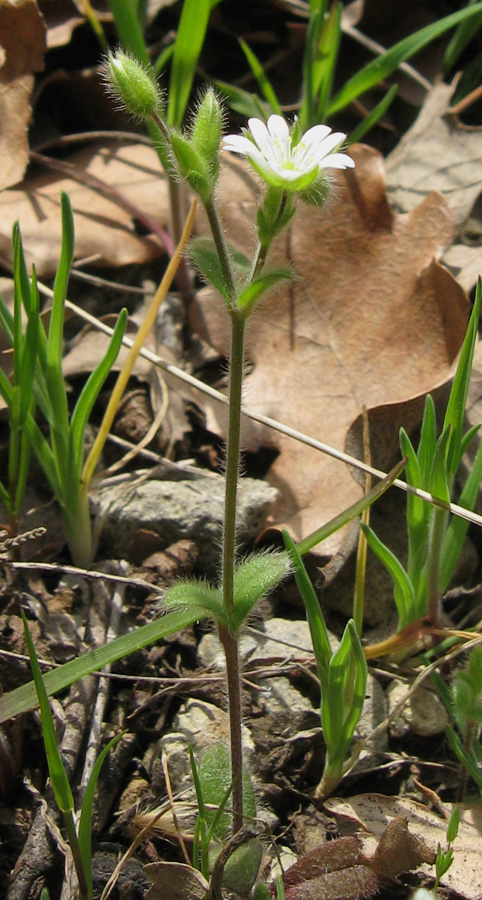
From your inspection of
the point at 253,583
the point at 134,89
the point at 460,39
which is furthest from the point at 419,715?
the point at 460,39

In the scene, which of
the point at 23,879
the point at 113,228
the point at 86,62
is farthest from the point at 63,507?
the point at 86,62

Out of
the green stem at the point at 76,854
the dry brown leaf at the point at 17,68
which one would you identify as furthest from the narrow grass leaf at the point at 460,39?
the green stem at the point at 76,854

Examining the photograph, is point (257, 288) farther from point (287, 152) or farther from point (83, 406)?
point (83, 406)

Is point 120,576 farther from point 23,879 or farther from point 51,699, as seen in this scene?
point 23,879

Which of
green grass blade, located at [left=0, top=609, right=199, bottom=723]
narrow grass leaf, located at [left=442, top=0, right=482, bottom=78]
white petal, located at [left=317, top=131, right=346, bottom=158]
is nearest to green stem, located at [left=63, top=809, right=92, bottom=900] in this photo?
green grass blade, located at [left=0, top=609, right=199, bottom=723]

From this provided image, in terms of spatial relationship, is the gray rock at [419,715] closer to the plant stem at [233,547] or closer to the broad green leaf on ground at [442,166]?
the plant stem at [233,547]

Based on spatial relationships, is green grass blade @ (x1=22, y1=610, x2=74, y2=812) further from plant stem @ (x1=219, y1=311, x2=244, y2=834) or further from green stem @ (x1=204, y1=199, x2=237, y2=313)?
green stem @ (x1=204, y1=199, x2=237, y2=313)

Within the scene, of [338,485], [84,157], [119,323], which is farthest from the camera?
[84,157]
